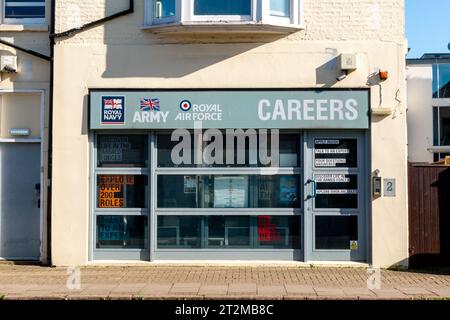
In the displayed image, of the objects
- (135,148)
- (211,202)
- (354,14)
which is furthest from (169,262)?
(354,14)

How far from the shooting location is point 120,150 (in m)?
11.9

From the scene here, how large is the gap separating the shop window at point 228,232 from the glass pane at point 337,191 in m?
0.59

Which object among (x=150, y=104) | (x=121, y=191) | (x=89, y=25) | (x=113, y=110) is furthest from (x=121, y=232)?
(x=89, y=25)

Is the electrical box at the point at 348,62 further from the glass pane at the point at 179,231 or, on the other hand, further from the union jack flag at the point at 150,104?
the glass pane at the point at 179,231

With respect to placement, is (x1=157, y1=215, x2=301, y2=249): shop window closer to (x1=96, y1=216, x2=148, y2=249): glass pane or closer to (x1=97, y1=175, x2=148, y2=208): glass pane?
(x1=96, y1=216, x2=148, y2=249): glass pane

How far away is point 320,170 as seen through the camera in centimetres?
1174

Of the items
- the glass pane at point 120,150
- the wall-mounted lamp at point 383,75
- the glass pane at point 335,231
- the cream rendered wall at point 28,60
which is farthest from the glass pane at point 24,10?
the glass pane at point 335,231

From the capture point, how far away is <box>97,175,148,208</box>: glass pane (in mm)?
11883

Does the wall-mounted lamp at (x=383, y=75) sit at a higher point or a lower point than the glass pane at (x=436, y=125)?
lower

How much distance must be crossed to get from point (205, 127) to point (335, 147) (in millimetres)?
2340

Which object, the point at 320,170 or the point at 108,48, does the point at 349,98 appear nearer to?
the point at 320,170

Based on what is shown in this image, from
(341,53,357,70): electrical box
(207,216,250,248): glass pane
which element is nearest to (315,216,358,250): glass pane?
(207,216,250,248): glass pane

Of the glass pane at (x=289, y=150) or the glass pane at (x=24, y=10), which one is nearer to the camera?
the glass pane at (x=289, y=150)

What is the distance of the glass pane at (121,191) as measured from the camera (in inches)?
468
